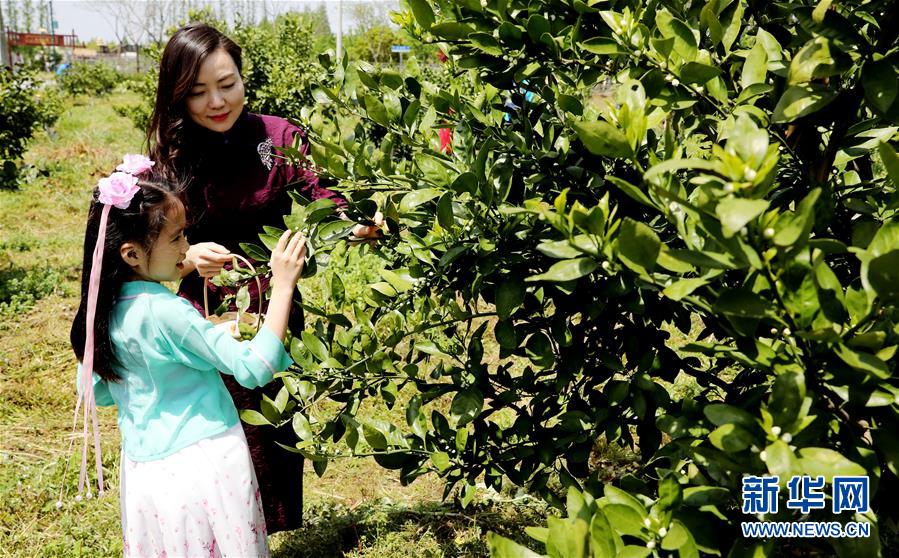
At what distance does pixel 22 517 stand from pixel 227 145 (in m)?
1.62

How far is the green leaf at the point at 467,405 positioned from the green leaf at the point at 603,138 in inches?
24.7

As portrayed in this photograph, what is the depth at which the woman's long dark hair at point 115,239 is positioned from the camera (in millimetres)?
1962

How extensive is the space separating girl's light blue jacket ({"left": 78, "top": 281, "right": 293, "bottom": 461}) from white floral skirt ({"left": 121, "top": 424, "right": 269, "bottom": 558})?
1.3 inches

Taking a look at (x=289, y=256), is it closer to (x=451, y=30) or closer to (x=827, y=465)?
(x=451, y=30)

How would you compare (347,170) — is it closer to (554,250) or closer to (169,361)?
(554,250)

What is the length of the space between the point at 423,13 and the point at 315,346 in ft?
2.08

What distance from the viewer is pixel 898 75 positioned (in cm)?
112

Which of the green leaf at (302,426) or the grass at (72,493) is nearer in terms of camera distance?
the green leaf at (302,426)

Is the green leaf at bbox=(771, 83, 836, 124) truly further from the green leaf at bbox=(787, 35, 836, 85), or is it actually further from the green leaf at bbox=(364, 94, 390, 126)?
the green leaf at bbox=(364, 94, 390, 126)

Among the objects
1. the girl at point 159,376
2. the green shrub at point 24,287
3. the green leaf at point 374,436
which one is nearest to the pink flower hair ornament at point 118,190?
the girl at point 159,376

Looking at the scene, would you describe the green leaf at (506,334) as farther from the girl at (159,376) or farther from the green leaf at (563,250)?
the girl at (159,376)

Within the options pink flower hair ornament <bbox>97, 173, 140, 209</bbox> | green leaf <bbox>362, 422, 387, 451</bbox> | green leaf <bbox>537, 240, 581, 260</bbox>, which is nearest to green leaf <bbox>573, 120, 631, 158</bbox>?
green leaf <bbox>537, 240, 581, 260</bbox>

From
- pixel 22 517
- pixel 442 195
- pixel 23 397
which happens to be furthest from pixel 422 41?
pixel 23 397

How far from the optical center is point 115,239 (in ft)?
6.45
